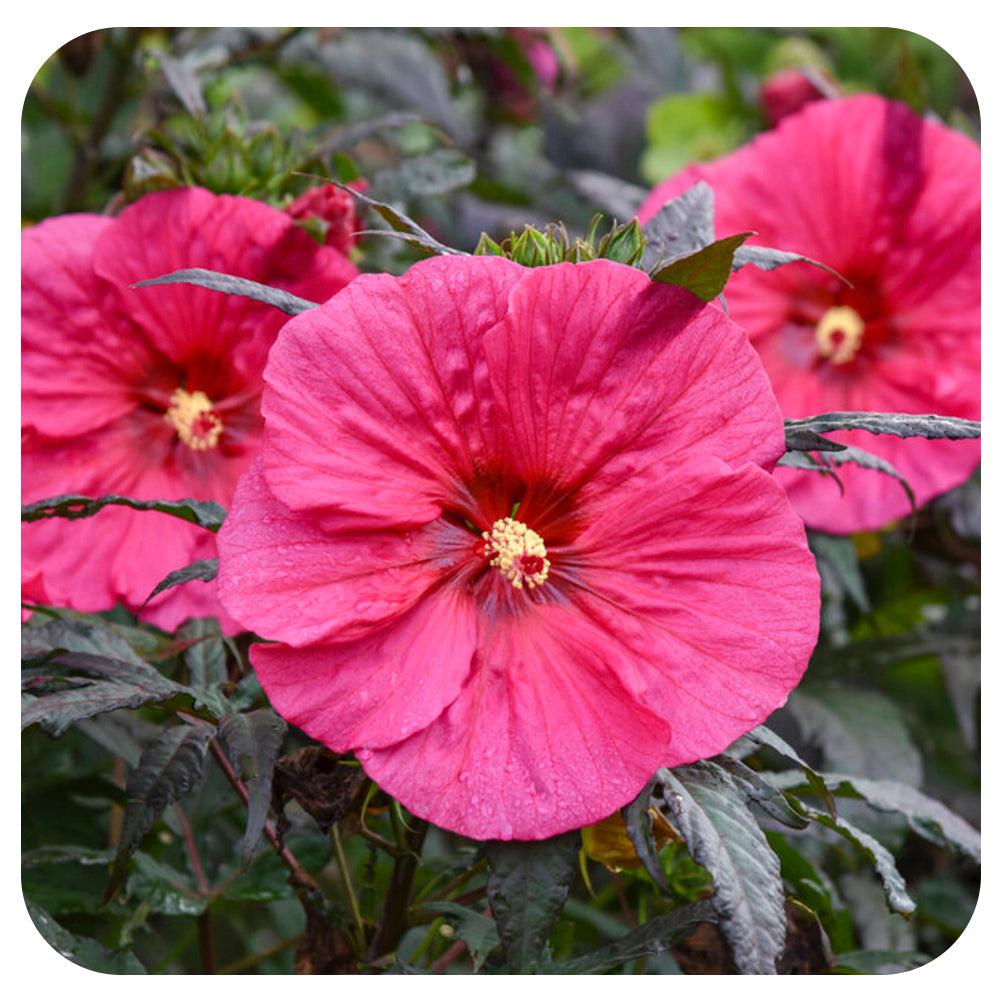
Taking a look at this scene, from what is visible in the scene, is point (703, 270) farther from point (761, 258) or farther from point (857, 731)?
point (857, 731)

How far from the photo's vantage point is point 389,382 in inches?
28.4

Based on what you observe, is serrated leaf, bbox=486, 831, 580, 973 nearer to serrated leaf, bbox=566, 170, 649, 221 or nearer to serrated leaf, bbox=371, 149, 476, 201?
serrated leaf, bbox=371, 149, 476, 201

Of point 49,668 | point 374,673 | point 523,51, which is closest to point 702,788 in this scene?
point 374,673

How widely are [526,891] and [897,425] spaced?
364 millimetres

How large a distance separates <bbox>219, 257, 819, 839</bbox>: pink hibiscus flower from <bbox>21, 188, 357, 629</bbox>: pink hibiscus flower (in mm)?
240

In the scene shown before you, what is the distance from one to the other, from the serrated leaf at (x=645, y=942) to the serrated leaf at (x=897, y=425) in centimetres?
32

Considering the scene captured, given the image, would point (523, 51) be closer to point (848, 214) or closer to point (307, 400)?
point (848, 214)

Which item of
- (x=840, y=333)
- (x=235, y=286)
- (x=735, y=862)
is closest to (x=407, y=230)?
(x=235, y=286)

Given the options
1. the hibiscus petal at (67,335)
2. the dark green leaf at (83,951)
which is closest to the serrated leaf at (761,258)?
the hibiscus petal at (67,335)

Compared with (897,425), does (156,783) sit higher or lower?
lower

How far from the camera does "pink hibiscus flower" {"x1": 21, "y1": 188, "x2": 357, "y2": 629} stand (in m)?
0.93

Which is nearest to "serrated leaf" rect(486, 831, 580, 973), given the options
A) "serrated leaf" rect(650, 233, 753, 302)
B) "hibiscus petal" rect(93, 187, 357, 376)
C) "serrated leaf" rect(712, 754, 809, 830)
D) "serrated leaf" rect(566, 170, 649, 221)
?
"serrated leaf" rect(712, 754, 809, 830)

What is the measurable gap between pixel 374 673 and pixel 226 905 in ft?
1.58
